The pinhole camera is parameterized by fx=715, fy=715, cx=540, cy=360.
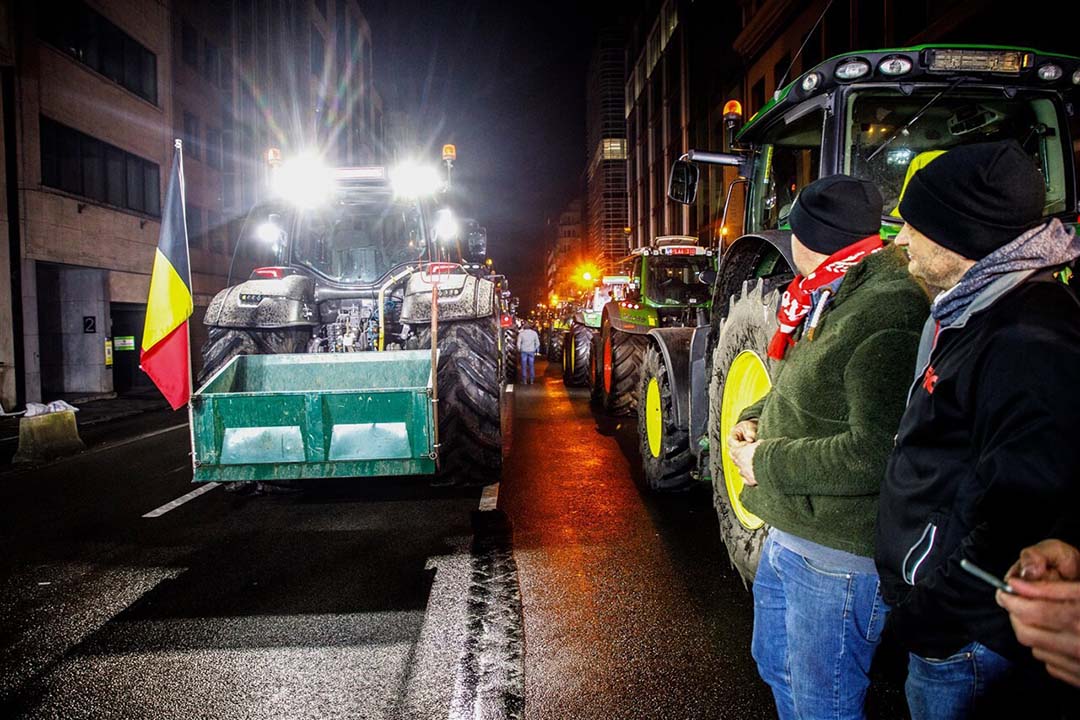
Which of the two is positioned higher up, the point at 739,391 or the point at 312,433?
the point at 739,391

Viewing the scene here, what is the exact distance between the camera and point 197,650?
3623 mm

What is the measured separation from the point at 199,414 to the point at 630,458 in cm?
476

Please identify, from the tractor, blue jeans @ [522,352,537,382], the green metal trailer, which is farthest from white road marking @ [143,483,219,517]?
blue jeans @ [522,352,537,382]

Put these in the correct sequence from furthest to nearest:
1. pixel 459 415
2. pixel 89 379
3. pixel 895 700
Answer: pixel 89 379 → pixel 459 415 → pixel 895 700

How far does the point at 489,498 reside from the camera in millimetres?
6539

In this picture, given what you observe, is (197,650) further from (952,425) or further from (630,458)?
(630,458)

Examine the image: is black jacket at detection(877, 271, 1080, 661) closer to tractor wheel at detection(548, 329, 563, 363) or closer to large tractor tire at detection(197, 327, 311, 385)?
large tractor tire at detection(197, 327, 311, 385)

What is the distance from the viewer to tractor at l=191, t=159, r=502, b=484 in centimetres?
533

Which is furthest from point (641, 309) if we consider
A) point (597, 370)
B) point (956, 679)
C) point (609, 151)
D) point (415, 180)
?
point (609, 151)

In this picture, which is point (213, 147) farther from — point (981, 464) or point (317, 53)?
point (981, 464)

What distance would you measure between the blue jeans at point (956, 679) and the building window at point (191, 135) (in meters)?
27.1

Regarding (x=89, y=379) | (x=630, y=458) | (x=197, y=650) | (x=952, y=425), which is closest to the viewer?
(x=952, y=425)

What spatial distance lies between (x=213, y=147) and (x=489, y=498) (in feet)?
81.8

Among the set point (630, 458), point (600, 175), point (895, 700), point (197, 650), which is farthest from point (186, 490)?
point (600, 175)
